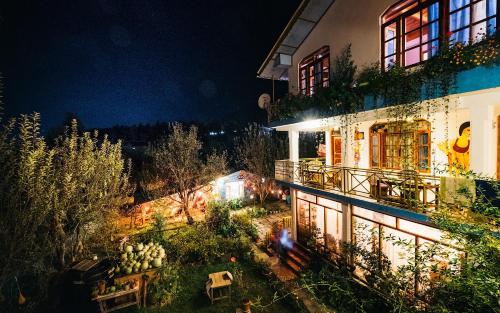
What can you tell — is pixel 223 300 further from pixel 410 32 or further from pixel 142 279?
pixel 410 32

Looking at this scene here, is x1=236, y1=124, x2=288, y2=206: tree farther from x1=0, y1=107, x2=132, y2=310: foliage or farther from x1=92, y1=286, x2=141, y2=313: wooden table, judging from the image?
x1=92, y1=286, x2=141, y2=313: wooden table

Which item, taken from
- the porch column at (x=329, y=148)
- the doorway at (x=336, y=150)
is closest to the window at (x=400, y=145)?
the doorway at (x=336, y=150)

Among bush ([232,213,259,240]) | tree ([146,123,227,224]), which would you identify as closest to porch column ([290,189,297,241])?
bush ([232,213,259,240])

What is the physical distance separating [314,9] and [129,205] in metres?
18.5

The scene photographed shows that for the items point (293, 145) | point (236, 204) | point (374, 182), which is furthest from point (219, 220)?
point (374, 182)

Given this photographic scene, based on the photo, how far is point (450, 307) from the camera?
4645 mm

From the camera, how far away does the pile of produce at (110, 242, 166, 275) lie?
28.6 ft

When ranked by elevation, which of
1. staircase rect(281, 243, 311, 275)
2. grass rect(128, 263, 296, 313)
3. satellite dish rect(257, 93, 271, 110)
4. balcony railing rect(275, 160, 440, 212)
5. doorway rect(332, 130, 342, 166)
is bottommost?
grass rect(128, 263, 296, 313)

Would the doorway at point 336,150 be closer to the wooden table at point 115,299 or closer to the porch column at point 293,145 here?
the porch column at point 293,145

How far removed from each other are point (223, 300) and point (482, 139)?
962cm

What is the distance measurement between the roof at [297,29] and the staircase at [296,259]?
1035 cm

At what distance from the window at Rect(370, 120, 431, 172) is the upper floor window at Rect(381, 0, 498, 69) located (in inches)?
91.8

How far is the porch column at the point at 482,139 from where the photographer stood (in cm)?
564

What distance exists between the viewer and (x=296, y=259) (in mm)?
11797
